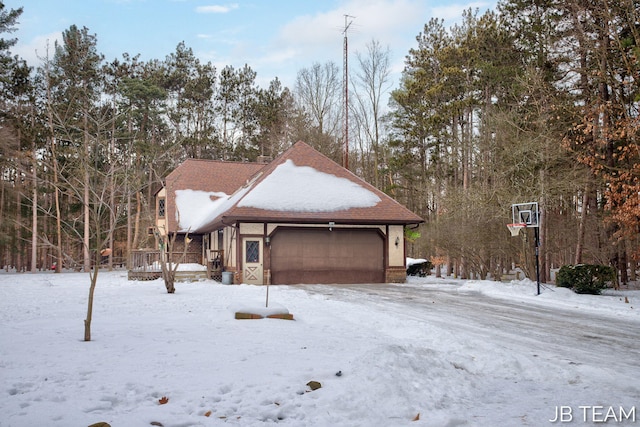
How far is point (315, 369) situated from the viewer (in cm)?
585

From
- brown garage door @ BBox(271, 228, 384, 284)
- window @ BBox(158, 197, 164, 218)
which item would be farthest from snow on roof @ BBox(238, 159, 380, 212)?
window @ BBox(158, 197, 164, 218)

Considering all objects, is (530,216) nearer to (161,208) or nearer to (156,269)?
(156,269)

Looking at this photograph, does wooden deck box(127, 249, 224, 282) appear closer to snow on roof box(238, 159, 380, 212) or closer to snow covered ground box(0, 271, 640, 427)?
snow on roof box(238, 159, 380, 212)

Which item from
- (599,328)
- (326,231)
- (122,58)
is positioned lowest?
(599,328)

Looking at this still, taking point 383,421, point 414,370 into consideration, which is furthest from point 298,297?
point 383,421

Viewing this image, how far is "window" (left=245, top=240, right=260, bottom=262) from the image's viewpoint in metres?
19.6

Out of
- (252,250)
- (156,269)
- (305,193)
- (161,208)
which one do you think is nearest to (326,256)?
(305,193)

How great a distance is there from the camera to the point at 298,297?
1425 cm

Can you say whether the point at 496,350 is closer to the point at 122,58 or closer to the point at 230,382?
the point at 230,382

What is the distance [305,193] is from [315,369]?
51.3 feet

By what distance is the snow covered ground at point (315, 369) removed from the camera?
181 inches

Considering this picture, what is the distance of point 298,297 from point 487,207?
9846 millimetres

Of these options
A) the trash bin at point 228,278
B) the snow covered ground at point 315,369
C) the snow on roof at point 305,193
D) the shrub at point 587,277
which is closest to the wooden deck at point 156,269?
the trash bin at point 228,278

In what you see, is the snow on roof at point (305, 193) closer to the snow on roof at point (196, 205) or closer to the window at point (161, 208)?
the snow on roof at point (196, 205)
